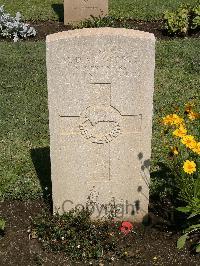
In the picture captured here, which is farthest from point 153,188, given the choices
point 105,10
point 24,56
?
point 105,10

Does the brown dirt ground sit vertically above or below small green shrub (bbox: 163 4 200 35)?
below

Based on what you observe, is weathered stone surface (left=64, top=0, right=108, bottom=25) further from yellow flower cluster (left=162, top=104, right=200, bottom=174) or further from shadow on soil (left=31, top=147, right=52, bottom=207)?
yellow flower cluster (left=162, top=104, right=200, bottom=174)

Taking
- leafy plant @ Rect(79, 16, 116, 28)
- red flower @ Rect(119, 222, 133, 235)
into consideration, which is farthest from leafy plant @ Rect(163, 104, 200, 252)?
leafy plant @ Rect(79, 16, 116, 28)

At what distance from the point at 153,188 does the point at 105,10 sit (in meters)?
6.24

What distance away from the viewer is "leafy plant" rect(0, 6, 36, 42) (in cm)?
989

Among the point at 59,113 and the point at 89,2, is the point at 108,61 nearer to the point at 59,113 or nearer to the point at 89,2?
the point at 59,113

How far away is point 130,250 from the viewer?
4.49 m

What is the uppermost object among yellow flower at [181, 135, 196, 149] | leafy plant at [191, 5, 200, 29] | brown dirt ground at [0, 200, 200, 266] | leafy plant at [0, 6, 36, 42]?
leafy plant at [191, 5, 200, 29]

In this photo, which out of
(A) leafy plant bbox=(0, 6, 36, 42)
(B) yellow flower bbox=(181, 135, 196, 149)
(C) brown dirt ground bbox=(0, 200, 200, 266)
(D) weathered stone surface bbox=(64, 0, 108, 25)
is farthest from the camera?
(D) weathered stone surface bbox=(64, 0, 108, 25)

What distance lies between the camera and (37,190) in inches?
205

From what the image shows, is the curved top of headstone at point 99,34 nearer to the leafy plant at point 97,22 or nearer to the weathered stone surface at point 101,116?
the weathered stone surface at point 101,116

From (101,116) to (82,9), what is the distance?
6820 millimetres

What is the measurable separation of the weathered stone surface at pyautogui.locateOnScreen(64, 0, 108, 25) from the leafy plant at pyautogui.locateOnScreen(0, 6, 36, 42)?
104 centimetres

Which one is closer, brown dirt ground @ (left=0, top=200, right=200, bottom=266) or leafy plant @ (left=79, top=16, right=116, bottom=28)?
brown dirt ground @ (left=0, top=200, right=200, bottom=266)
